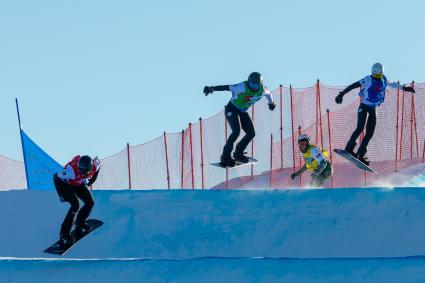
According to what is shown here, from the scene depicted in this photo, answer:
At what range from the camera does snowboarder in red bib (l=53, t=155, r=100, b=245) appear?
15.8m

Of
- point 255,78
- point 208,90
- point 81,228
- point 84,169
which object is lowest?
point 81,228

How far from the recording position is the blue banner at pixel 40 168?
899 inches

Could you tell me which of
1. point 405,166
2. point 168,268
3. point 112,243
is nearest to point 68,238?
point 112,243

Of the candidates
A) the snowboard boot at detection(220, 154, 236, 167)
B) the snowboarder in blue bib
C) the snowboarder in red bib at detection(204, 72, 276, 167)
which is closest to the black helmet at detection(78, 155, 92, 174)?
the snowboarder in red bib at detection(204, 72, 276, 167)

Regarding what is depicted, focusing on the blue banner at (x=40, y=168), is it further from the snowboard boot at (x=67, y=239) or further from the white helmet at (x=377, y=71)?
the white helmet at (x=377, y=71)

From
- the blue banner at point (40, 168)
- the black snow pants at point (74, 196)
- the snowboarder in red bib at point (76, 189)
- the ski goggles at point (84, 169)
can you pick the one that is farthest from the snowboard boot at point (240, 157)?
the ski goggles at point (84, 169)

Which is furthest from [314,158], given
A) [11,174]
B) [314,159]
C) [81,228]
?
[11,174]

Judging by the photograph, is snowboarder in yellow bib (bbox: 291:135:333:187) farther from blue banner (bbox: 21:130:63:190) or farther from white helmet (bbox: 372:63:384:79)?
blue banner (bbox: 21:130:63:190)

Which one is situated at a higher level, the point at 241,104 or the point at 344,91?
the point at 344,91

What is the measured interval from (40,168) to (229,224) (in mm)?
5969

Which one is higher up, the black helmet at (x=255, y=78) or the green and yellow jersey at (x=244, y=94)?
the black helmet at (x=255, y=78)

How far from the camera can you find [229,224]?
59.6 ft

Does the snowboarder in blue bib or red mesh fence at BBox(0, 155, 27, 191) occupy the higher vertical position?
the snowboarder in blue bib

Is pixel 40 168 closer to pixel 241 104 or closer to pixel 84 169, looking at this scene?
pixel 241 104
